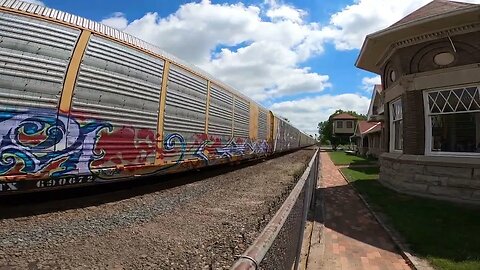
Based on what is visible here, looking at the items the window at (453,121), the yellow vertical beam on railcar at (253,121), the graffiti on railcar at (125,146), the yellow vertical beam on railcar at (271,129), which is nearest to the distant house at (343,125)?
the yellow vertical beam on railcar at (271,129)

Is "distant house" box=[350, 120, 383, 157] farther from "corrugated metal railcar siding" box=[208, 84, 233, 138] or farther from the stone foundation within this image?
"corrugated metal railcar siding" box=[208, 84, 233, 138]

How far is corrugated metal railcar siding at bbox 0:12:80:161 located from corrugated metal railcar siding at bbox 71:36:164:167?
0.31m

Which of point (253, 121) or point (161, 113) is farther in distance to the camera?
point (253, 121)

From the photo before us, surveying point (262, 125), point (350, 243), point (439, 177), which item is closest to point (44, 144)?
point (350, 243)

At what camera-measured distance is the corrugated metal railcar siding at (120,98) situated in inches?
192

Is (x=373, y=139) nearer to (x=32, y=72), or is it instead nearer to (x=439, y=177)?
(x=439, y=177)

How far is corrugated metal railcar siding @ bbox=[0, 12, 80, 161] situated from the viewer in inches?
157

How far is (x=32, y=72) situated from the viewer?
4.23 metres

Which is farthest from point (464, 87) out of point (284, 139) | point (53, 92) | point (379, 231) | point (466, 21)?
point (284, 139)

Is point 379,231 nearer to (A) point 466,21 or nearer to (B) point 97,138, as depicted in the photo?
(B) point 97,138

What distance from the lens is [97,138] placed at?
4941 mm

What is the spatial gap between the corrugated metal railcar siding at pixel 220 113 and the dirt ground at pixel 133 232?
11.1 ft

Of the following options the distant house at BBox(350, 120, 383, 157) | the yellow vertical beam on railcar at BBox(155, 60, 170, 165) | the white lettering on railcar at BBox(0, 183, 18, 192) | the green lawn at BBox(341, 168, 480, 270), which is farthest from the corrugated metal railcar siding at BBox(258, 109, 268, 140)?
the distant house at BBox(350, 120, 383, 157)

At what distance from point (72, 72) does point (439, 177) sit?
38.8 feet
